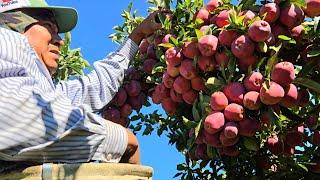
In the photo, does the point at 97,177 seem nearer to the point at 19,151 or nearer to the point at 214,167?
the point at 19,151

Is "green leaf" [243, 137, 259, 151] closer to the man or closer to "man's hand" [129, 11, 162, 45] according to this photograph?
the man

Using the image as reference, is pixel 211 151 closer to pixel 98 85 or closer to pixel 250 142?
pixel 250 142

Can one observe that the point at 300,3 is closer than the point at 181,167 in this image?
Yes

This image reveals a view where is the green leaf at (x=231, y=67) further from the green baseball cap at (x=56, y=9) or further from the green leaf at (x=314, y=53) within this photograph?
the green baseball cap at (x=56, y=9)

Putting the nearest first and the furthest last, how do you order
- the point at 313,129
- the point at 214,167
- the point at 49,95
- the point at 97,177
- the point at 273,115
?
1. the point at 97,177
2. the point at 49,95
3. the point at 273,115
4. the point at 313,129
5. the point at 214,167

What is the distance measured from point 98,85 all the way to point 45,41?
518mm

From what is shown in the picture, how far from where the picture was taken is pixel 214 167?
3.20 metres

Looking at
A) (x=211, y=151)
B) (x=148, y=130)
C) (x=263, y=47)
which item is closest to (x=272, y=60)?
(x=263, y=47)

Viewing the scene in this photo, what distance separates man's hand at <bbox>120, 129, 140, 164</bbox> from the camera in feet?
6.75

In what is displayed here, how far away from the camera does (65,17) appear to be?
269 centimetres

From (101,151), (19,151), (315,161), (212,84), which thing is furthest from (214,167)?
(19,151)

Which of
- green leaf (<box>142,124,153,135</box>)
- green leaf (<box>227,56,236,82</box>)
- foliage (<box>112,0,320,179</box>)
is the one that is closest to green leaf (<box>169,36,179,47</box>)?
foliage (<box>112,0,320,179</box>)

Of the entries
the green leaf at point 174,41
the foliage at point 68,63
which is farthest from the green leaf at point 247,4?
the foliage at point 68,63

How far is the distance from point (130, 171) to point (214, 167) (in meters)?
1.41
